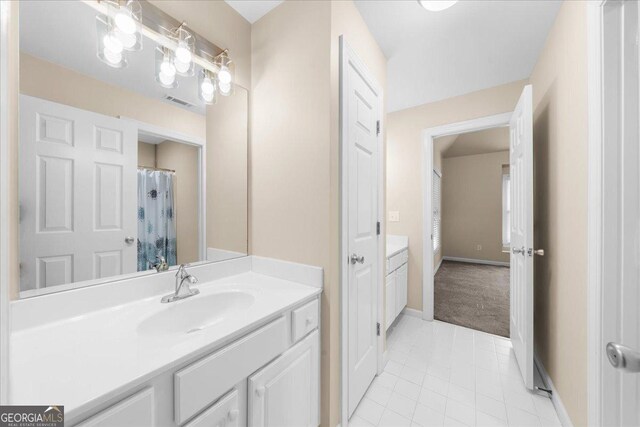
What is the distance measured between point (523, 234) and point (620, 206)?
3.27ft

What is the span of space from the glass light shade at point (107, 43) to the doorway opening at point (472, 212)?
413cm

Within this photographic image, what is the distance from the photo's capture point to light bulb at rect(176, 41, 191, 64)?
1236 mm

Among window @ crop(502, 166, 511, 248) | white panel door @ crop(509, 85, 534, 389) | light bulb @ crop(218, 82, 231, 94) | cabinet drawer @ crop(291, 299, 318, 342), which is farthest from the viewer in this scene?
window @ crop(502, 166, 511, 248)

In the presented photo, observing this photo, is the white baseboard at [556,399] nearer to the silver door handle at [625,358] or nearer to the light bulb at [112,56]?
the silver door handle at [625,358]

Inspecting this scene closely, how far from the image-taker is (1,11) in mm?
364

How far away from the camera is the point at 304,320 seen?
3.77 feet

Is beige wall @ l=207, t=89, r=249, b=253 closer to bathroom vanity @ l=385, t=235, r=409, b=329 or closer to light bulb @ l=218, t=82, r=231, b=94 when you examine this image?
light bulb @ l=218, t=82, r=231, b=94

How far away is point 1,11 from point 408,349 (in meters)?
2.66

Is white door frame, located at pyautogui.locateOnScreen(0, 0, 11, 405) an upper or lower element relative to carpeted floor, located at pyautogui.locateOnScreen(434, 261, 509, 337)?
upper

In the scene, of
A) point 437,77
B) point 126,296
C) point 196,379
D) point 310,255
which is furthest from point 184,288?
point 437,77

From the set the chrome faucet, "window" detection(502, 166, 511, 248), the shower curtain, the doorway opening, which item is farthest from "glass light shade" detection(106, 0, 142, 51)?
"window" detection(502, 166, 511, 248)

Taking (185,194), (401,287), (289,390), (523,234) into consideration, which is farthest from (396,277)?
(185,194)

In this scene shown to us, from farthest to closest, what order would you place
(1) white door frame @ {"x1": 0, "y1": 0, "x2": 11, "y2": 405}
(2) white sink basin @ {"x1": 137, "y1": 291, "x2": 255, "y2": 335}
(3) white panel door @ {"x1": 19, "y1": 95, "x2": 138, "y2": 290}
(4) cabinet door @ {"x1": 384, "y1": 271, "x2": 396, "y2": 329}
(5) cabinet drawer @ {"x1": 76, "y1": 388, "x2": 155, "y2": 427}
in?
(4) cabinet door @ {"x1": 384, "y1": 271, "x2": 396, "y2": 329} → (2) white sink basin @ {"x1": 137, "y1": 291, "x2": 255, "y2": 335} → (3) white panel door @ {"x1": 19, "y1": 95, "x2": 138, "y2": 290} → (5) cabinet drawer @ {"x1": 76, "y1": 388, "x2": 155, "y2": 427} → (1) white door frame @ {"x1": 0, "y1": 0, "x2": 11, "y2": 405}

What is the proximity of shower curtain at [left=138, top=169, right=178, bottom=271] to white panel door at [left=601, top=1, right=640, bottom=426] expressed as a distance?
5.78 feet
